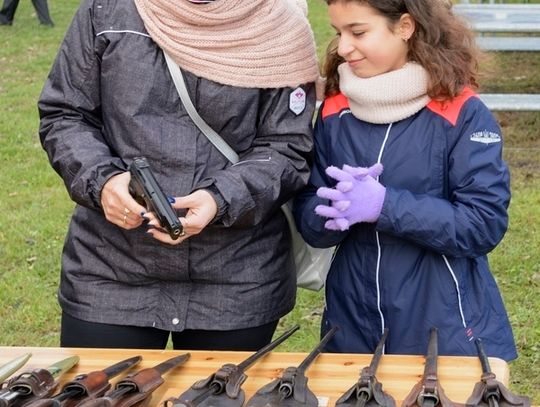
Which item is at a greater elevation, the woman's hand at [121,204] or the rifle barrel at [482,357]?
the woman's hand at [121,204]

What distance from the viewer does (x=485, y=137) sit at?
2.27 meters

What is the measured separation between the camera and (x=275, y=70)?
7.63 feet

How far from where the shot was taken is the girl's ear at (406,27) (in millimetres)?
2300

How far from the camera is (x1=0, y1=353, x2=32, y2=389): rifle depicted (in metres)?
2.09

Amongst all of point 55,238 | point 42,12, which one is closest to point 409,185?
point 55,238

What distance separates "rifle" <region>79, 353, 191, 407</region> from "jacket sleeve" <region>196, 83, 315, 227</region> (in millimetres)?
384

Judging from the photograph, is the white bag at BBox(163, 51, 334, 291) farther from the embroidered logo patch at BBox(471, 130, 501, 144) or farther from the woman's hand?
the embroidered logo patch at BBox(471, 130, 501, 144)

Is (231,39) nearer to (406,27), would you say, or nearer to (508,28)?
(406,27)

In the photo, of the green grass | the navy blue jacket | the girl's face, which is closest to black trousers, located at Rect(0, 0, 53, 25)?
the green grass

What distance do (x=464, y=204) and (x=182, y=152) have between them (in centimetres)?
67

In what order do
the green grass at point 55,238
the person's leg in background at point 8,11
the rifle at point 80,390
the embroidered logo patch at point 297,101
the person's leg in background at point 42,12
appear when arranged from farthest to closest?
the person's leg in background at point 8,11, the person's leg in background at point 42,12, the green grass at point 55,238, the embroidered logo patch at point 297,101, the rifle at point 80,390

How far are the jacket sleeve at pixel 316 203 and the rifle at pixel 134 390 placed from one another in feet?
1.71

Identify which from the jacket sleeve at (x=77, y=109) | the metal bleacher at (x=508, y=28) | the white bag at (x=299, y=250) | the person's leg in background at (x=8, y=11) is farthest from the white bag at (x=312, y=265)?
the person's leg in background at (x=8, y=11)

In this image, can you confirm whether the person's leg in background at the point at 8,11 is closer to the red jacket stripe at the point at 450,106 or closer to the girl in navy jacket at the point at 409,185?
the girl in navy jacket at the point at 409,185
